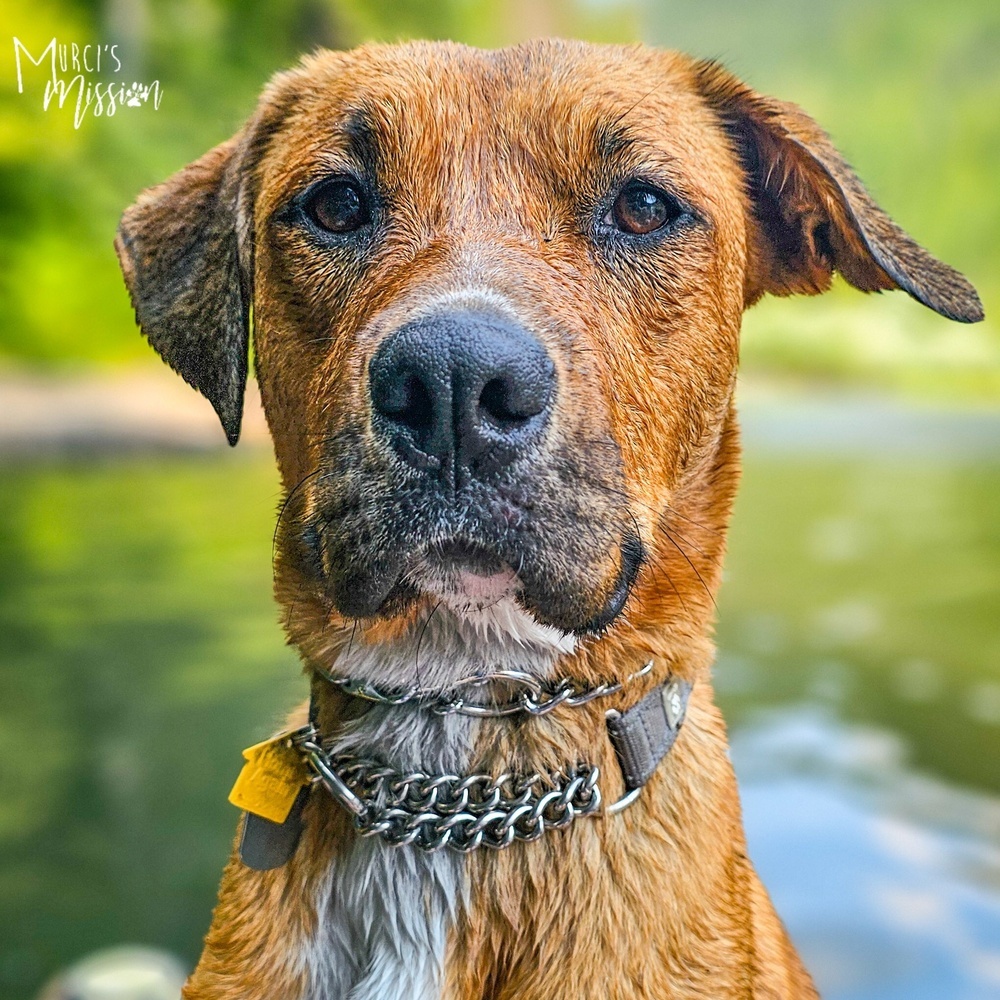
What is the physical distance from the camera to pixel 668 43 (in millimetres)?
6645

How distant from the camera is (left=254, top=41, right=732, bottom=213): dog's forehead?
2275 mm

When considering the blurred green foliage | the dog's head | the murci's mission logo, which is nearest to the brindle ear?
the dog's head

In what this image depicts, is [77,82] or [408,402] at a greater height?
[77,82]

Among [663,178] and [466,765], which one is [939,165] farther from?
[466,765]

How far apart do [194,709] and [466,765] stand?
3884 millimetres

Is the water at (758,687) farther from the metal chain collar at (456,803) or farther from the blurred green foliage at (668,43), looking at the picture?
the blurred green foliage at (668,43)

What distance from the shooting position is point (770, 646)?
619cm

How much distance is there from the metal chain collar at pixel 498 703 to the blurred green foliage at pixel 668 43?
16.9ft

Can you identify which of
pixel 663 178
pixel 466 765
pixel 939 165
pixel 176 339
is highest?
pixel 939 165

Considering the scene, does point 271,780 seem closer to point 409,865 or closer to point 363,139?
point 409,865

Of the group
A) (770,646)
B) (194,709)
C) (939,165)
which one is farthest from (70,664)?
(939,165)

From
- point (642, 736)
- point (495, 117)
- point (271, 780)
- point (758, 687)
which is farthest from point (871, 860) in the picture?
point (495, 117)

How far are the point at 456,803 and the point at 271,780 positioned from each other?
37 centimetres

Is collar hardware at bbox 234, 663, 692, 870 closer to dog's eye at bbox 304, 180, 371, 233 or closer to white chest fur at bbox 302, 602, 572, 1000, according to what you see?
white chest fur at bbox 302, 602, 572, 1000
